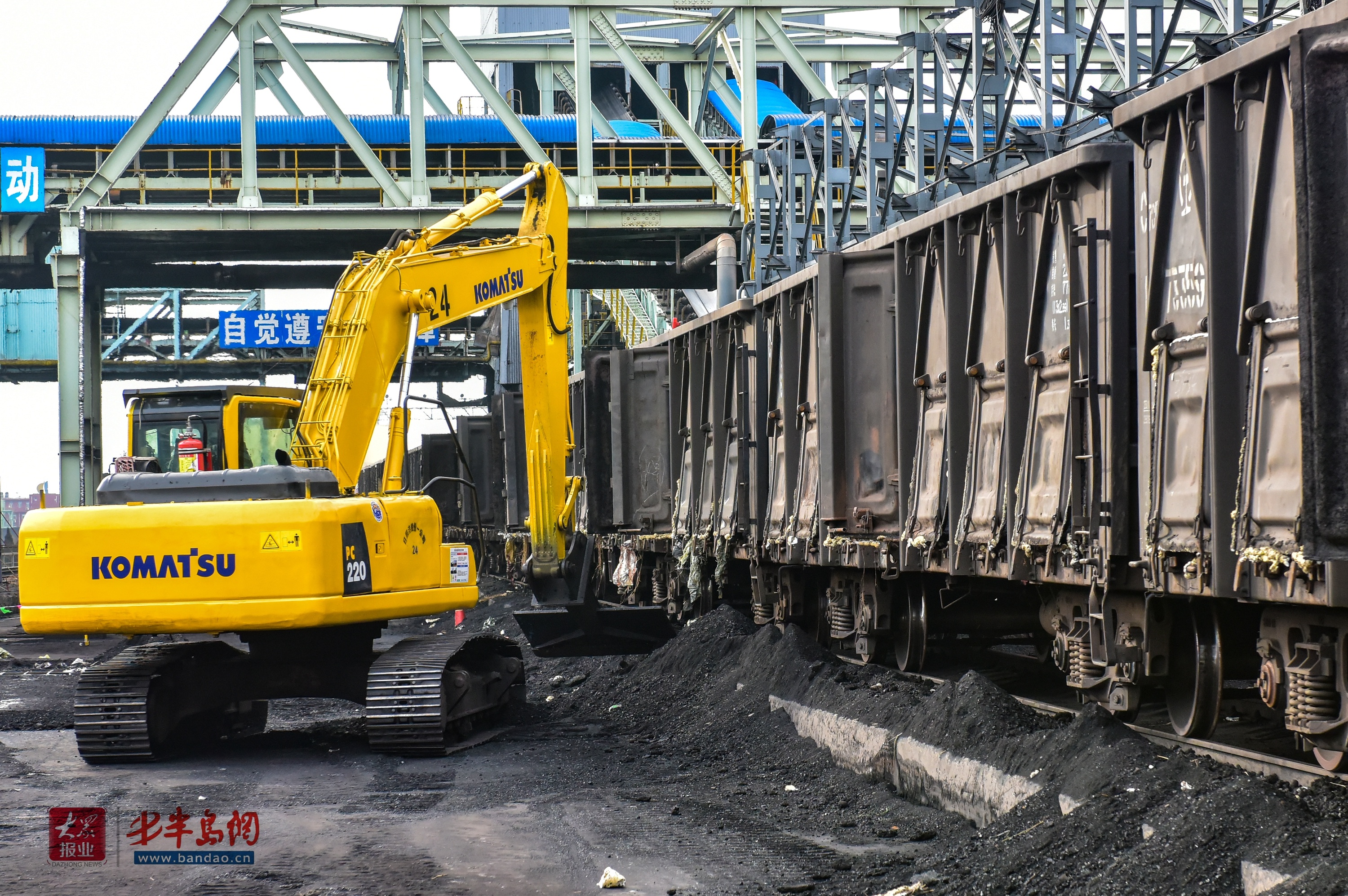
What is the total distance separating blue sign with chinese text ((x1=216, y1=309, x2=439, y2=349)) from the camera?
43062 mm

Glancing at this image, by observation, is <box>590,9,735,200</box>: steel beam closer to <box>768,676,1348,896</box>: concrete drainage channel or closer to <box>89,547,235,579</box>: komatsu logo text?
<box>89,547,235,579</box>: komatsu logo text

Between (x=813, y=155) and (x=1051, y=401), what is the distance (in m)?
16.4

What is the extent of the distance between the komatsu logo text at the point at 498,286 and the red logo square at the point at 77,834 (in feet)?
16.8

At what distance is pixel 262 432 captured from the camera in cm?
1241

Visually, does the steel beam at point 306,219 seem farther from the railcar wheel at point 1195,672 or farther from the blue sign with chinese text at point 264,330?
the railcar wheel at point 1195,672

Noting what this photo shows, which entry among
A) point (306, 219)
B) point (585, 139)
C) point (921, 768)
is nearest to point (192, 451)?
point (921, 768)

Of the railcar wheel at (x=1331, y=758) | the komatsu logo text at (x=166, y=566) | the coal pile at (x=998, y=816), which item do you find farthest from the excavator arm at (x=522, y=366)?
the railcar wheel at (x=1331, y=758)

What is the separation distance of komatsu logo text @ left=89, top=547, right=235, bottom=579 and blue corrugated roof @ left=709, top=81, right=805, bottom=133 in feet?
94.0

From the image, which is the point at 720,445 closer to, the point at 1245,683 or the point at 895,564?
the point at 895,564

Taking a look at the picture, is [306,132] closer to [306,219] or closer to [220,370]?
[306,219]

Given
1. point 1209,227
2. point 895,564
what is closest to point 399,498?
point 895,564

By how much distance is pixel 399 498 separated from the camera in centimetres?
1105

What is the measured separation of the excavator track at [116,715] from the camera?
10.8 meters

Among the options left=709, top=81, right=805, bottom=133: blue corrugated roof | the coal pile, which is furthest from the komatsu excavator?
left=709, top=81, right=805, bottom=133: blue corrugated roof
